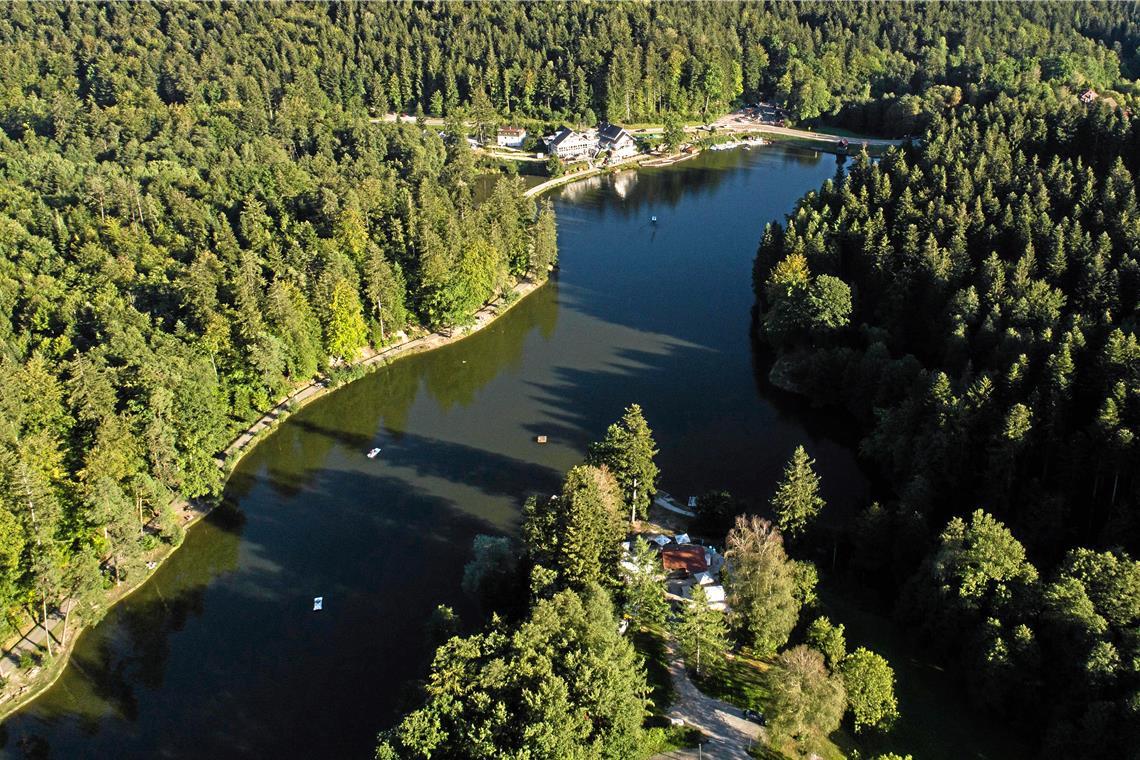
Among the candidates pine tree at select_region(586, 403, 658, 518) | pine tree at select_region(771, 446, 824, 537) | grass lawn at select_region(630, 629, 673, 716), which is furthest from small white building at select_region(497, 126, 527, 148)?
grass lawn at select_region(630, 629, 673, 716)

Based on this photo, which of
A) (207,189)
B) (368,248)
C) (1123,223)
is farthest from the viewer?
(207,189)

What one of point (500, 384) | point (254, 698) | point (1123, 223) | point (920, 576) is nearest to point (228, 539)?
point (254, 698)

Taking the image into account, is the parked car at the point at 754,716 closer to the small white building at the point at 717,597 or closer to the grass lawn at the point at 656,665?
the grass lawn at the point at 656,665

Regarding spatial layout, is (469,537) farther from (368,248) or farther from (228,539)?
(368,248)

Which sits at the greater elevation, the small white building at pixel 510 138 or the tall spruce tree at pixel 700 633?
the small white building at pixel 510 138

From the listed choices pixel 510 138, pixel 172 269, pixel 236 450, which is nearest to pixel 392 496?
pixel 236 450

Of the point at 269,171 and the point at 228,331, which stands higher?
the point at 269,171

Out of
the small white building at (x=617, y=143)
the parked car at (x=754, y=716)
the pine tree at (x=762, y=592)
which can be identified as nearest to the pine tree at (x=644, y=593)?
the pine tree at (x=762, y=592)
